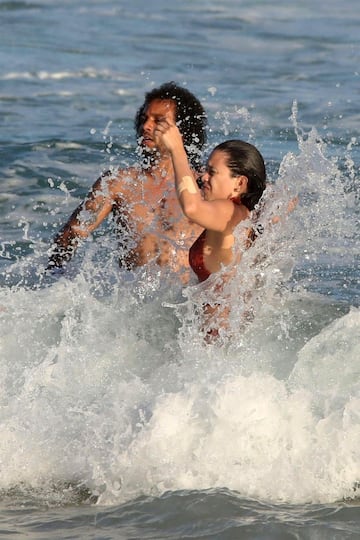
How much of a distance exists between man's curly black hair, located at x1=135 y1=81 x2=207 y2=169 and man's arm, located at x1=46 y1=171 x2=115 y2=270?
1.23ft

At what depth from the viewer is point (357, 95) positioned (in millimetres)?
13477

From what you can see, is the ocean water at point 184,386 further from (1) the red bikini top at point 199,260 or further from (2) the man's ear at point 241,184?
(2) the man's ear at point 241,184

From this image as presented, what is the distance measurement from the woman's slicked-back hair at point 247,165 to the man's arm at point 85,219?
1.33 metres

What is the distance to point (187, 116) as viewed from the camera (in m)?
6.88

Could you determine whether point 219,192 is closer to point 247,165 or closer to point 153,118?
point 247,165

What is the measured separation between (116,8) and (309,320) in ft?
46.3

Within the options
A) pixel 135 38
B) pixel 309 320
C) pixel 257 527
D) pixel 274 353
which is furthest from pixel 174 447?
pixel 135 38

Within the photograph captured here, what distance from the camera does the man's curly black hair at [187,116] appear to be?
6805 mm

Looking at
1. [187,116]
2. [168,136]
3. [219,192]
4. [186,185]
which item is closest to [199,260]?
[219,192]

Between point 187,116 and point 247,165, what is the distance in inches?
50.3

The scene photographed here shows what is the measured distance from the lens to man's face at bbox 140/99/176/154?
22.0 feet

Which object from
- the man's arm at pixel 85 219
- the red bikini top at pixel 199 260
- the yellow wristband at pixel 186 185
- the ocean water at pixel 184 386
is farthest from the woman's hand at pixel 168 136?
the man's arm at pixel 85 219

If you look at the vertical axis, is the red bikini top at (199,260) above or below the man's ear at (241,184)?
below

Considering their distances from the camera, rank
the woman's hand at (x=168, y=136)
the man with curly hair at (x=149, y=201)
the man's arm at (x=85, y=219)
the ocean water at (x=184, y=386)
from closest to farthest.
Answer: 1. the ocean water at (x=184, y=386)
2. the woman's hand at (x=168, y=136)
3. the man with curly hair at (x=149, y=201)
4. the man's arm at (x=85, y=219)
